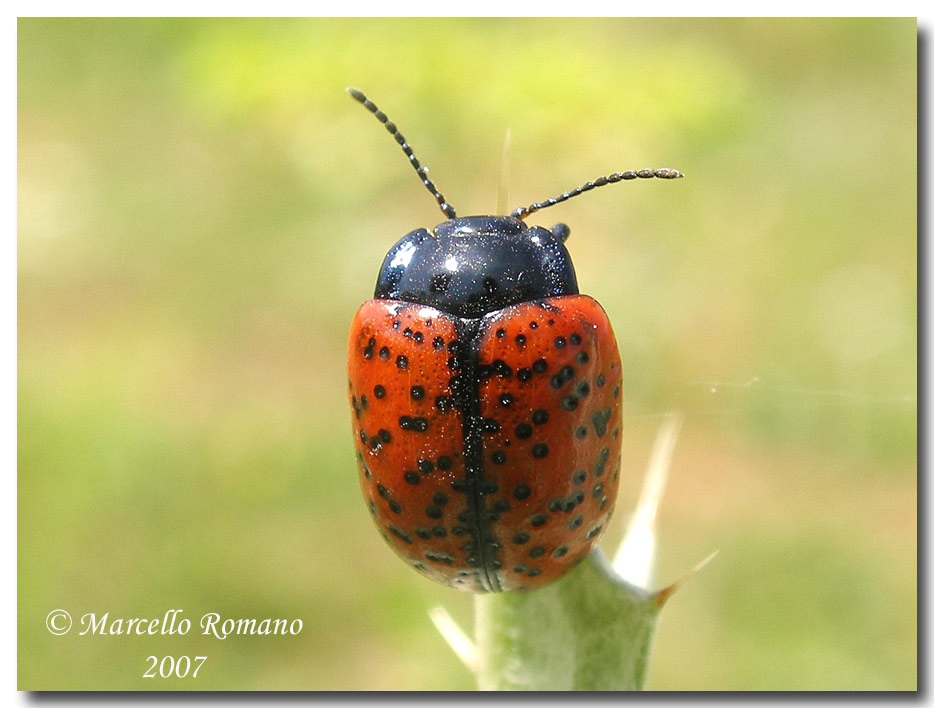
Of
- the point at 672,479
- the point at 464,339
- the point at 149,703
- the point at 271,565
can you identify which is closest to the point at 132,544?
the point at 271,565

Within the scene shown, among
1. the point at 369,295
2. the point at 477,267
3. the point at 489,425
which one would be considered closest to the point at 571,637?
the point at 489,425

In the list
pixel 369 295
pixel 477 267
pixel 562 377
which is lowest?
pixel 369 295

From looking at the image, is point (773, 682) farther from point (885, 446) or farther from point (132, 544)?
point (132, 544)

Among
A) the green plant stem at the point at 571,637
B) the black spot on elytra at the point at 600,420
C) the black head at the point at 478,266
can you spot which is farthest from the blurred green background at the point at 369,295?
the green plant stem at the point at 571,637

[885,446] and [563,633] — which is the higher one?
[563,633]

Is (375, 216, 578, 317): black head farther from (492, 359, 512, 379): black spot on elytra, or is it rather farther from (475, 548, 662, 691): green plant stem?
(475, 548, 662, 691): green plant stem

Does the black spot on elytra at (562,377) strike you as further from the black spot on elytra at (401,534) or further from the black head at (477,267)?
the black spot on elytra at (401,534)

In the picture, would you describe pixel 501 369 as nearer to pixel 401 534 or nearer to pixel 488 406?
pixel 488 406
